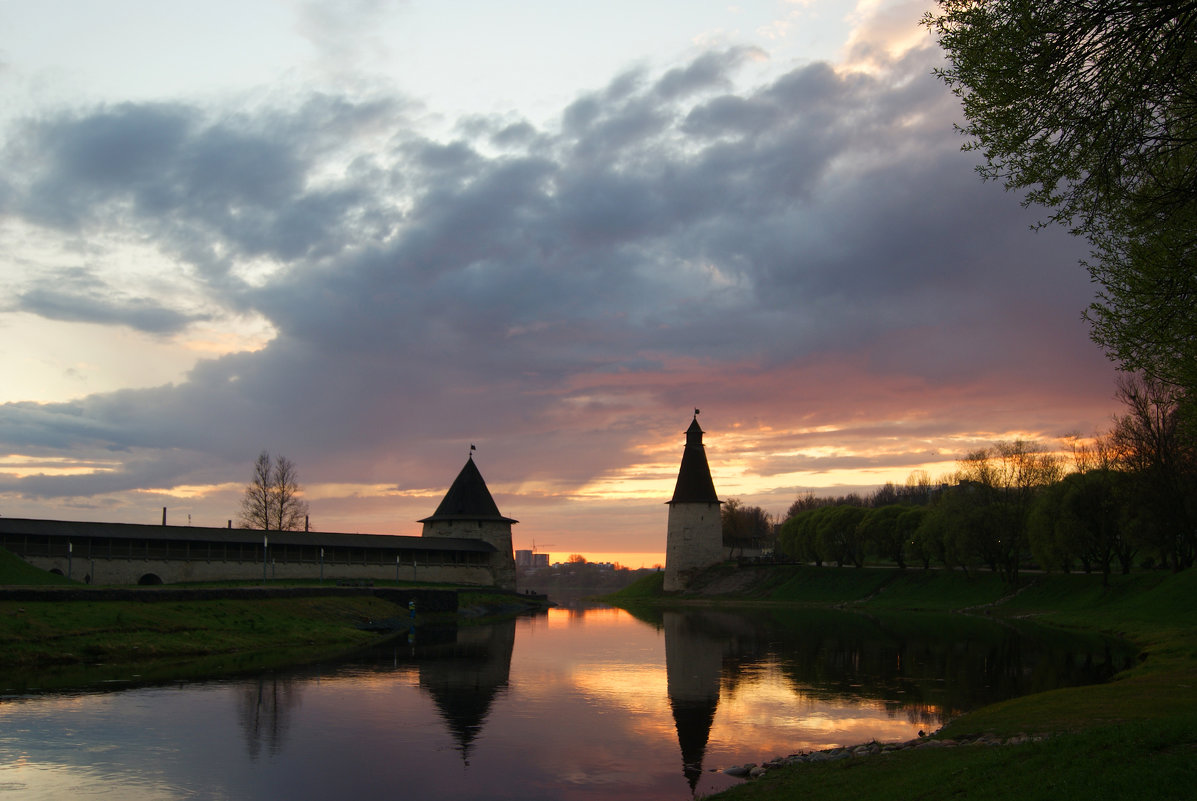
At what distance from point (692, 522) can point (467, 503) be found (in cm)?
2061

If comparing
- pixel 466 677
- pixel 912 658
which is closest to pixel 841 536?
pixel 912 658

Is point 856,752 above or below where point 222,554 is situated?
below

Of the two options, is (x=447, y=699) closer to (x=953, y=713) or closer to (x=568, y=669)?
(x=568, y=669)

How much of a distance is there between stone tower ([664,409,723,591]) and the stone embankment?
2339 inches

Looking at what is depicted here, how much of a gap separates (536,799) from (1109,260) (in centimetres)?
1216

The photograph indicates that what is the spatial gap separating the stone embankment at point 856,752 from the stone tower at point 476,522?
153ft

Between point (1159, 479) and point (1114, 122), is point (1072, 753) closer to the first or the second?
point (1114, 122)

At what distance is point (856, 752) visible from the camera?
12.6 metres

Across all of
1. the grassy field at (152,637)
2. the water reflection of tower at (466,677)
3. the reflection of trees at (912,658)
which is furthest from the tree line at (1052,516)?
the grassy field at (152,637)

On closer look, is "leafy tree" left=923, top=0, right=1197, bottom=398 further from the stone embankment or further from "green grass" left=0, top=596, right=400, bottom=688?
"green grass" left=0, top=596, right=400, bottom=688

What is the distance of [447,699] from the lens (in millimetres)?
18984

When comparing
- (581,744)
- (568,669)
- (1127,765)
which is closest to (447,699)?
(581,744)

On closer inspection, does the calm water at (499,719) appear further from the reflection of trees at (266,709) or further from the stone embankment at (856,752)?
the stone embankment at (856,752)

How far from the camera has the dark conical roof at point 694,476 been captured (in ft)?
240
